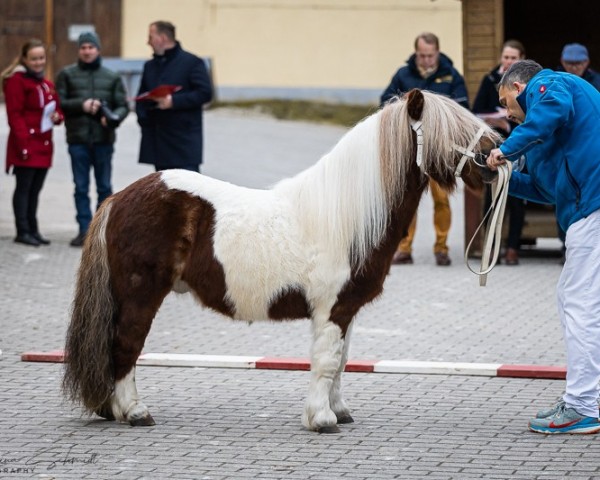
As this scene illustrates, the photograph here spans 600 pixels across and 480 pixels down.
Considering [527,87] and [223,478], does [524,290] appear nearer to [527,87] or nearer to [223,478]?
[527,87]

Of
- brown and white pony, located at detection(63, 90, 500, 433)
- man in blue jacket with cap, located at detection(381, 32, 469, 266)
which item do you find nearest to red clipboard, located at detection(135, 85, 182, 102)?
man in blue jacket with cap, located at detection(381, 32, 469, 266)

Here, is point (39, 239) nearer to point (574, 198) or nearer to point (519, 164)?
point (519, 164)

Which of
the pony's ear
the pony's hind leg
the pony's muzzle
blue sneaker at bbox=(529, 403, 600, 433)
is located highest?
the pony's ear

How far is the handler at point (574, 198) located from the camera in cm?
650

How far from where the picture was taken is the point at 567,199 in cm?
665

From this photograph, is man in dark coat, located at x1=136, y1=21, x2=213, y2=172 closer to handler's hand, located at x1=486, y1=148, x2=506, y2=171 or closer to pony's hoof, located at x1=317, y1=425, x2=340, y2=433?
pony's hoof, located at x1=317, y1=425, x2=340, y2=433

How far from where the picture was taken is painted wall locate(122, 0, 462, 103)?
90.2 ft

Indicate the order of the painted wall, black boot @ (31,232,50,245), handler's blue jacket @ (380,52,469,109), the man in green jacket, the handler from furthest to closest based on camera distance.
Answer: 1. the painted wall
2. black boot @ (31,232,50,245)
3. the man in green jacket
4. handler's blue jacket @ (380,52,469,109)
5. the handler

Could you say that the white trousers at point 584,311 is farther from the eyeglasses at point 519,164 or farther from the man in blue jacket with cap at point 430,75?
the man in blue jacket with cap at point 430,75

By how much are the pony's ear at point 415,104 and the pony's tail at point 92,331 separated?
5.69ft

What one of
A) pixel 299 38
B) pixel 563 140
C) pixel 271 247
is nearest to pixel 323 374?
pixel 271 247

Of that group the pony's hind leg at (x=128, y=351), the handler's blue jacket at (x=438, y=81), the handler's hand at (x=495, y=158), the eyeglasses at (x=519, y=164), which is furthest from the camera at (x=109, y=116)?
the handler's hand at (x=495, y=158)

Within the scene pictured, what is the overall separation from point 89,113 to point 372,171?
7.72 metres

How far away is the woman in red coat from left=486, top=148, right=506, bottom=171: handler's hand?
27.3 ft
